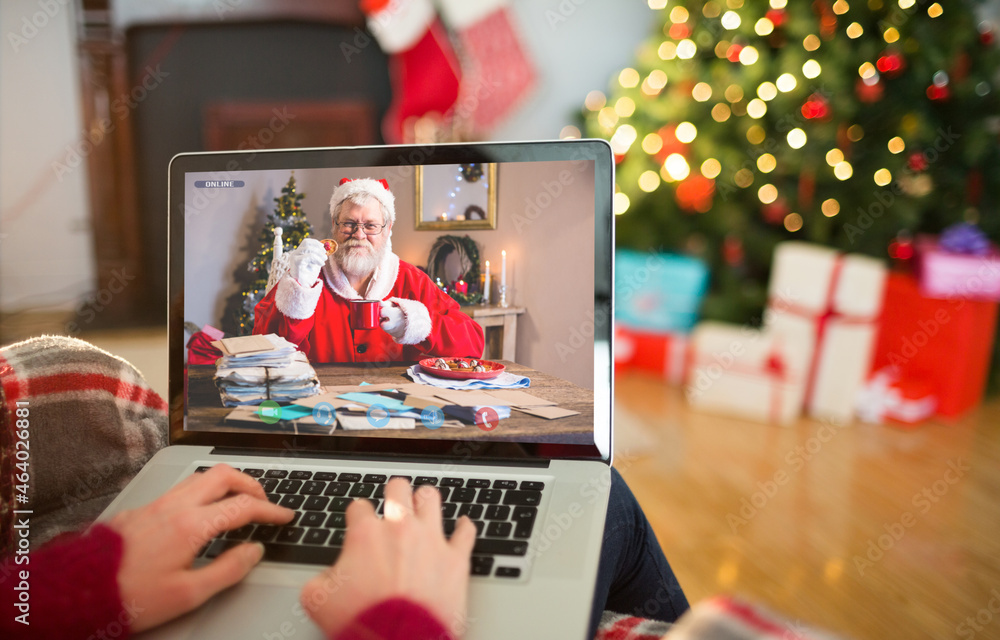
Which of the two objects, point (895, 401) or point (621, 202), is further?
point (621, 202)

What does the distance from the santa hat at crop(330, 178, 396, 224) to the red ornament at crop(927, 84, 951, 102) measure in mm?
2072

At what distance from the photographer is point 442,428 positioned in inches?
23.5

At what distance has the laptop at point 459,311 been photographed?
58 cm

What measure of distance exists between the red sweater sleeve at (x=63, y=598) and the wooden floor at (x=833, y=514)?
106cm

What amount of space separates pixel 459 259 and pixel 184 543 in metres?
0.33

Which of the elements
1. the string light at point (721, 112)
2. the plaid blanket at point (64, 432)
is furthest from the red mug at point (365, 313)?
the string light at point (721, 112)

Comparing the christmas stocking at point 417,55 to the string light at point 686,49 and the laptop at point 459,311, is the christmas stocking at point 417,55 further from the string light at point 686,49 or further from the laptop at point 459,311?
the laptop at point 459,311

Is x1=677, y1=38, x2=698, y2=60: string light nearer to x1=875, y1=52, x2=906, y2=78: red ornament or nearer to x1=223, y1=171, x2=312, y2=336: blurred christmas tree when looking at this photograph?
x1=875, y1=52, x2=906, y2=78: red ornament

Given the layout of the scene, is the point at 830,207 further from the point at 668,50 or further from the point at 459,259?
the point at 459,259

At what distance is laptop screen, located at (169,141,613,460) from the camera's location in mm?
591
